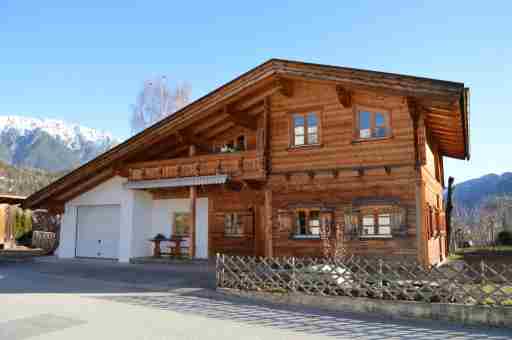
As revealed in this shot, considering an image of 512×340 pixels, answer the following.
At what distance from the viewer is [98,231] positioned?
2284 cm

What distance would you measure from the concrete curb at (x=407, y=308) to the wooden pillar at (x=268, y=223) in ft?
19.4

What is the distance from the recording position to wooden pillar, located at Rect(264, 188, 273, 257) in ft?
58.1

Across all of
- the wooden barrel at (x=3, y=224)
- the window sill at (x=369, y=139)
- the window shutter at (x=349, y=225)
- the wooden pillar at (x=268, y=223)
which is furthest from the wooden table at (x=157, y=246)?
the wooden barrel at (x=3, y=224)

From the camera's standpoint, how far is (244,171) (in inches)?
719

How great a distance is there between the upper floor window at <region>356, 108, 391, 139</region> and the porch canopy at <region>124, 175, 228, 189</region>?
5.68 m

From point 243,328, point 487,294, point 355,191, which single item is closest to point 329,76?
point 355,191

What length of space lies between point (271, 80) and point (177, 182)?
5.93 m

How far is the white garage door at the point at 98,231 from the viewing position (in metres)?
22.4

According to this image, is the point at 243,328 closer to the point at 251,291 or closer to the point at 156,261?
the point at 251,291

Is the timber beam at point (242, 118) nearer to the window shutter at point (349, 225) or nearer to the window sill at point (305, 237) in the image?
the window sill at point (305, 237)

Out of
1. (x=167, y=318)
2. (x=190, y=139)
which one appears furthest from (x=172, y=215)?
(x=167, y=318)

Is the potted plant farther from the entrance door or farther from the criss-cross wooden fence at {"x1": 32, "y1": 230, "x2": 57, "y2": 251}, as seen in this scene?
the criss-cross wooden fence at {"x1": 32, "y1": 230, "x2": 57, "y2": 251}

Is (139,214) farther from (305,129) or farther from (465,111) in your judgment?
(465,111)

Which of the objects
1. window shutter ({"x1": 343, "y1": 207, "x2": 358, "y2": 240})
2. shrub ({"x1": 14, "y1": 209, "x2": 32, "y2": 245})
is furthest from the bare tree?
window shutter ({"x1": 343, "y1": 207, "x2": 358, "y2": 240})
